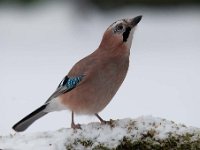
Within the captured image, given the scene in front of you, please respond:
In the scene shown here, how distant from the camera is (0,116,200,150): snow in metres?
5.30

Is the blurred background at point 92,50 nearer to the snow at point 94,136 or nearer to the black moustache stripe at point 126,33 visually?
the black moustache stripe at point 126,33

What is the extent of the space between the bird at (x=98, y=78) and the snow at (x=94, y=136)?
2.39 ft

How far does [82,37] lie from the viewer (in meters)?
18.5

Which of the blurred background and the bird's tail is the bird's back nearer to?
the bird's tail

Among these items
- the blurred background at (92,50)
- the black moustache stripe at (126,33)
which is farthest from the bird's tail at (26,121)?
the black moustache stripe at (126,33)

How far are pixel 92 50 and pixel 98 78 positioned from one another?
1019cm

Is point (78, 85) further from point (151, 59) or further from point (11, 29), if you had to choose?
point (11, 29)

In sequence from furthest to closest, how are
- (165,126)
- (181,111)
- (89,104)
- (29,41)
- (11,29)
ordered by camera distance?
1. (11,29)
2. (29,41)
3. (181,111)
4. (89,104)
5. (165,126)

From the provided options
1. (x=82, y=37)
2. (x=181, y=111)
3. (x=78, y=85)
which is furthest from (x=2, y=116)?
(x=82, y=37)

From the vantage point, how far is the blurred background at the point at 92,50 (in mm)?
11336

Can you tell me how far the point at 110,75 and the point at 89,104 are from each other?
0.32 metres

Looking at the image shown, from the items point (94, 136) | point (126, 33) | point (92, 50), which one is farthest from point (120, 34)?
point (92, 50)

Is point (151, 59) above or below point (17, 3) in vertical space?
below

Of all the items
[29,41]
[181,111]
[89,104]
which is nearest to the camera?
[89,104]
